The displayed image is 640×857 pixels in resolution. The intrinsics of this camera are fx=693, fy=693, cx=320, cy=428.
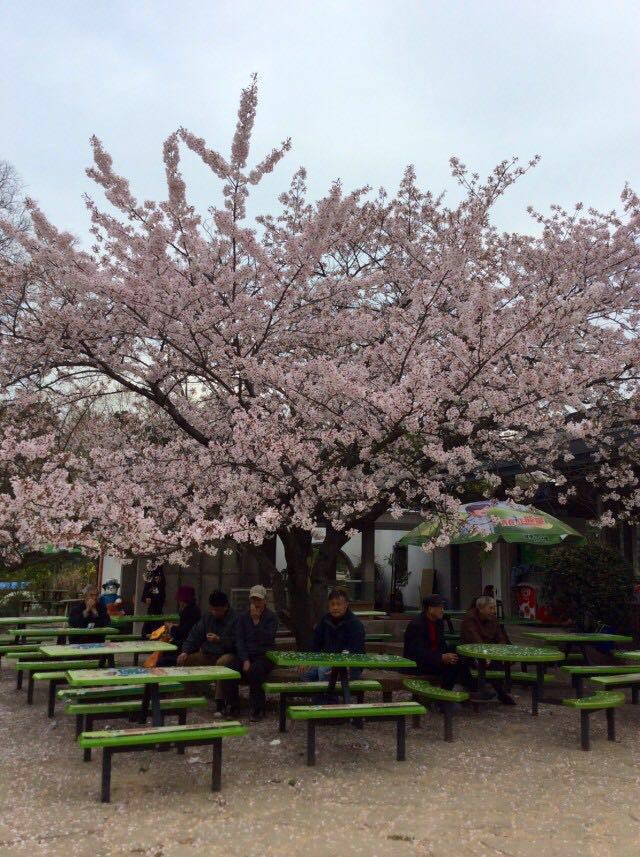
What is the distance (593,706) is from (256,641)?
2873 mm

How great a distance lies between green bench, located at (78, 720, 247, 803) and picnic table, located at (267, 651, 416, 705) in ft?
3.13

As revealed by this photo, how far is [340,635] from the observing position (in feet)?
19.9

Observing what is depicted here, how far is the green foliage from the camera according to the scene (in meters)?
9.53

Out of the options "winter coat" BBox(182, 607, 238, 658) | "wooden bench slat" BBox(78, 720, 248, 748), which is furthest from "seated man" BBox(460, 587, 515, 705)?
"wooden bench slat" BBox(78, 720, 248, 748)

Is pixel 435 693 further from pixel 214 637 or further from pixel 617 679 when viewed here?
pixel 214 637

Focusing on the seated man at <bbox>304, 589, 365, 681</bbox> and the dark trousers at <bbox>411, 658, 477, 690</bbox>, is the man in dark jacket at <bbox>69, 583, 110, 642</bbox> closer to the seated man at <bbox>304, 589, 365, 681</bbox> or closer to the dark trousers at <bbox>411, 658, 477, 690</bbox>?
the seated man at <bbox>304, 589, 365, 681</bbox>

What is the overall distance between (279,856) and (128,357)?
17.2ft

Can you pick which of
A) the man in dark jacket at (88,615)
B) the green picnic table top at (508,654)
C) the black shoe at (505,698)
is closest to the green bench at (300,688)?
the green picnic table top at (508,654)

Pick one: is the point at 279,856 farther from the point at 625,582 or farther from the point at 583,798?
the point at 625,582

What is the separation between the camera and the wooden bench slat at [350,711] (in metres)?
4.70

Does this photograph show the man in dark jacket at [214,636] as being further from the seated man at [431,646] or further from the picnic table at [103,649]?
the seated man at [431,646]

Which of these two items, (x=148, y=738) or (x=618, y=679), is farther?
(x=618, y=679)

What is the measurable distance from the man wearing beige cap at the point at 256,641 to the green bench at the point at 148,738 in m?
1.79

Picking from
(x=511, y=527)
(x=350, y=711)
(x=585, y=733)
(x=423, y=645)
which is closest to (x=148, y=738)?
(x=350, y=711)
